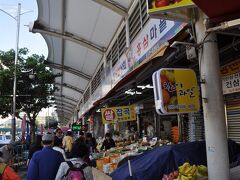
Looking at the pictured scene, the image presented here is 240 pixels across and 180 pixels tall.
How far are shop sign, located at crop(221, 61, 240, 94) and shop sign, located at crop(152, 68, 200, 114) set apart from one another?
1794 mm

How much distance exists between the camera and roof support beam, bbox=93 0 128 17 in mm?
12016

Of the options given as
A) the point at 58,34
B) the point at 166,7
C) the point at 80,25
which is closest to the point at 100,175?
the point at 166,7

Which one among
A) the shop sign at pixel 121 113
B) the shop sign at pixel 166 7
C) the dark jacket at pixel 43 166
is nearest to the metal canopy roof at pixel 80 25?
the shop sign at pixel 121 113

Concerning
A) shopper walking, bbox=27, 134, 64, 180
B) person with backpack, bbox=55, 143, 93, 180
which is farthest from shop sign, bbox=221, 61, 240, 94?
shopper walking, bbox=27, 134, 64, 180

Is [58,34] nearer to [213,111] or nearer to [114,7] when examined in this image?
[114,7]

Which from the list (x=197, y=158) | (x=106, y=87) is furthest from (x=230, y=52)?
(x=106, y=87)

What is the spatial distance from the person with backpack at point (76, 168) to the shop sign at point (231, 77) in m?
3.32

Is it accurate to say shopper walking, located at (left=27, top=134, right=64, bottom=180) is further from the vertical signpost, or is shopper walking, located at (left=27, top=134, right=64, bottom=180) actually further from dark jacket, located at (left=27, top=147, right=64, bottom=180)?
the vertical signpost

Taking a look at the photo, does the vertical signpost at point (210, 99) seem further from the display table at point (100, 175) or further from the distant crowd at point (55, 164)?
the display table at point (100, 175)

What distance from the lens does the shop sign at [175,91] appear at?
4.95 meters

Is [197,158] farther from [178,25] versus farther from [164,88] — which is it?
[178,25]

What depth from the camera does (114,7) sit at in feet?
41.0

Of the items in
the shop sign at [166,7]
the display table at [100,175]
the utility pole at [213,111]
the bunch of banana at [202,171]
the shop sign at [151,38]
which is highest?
the shop sign at [151,38]

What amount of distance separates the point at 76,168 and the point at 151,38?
204 inches
